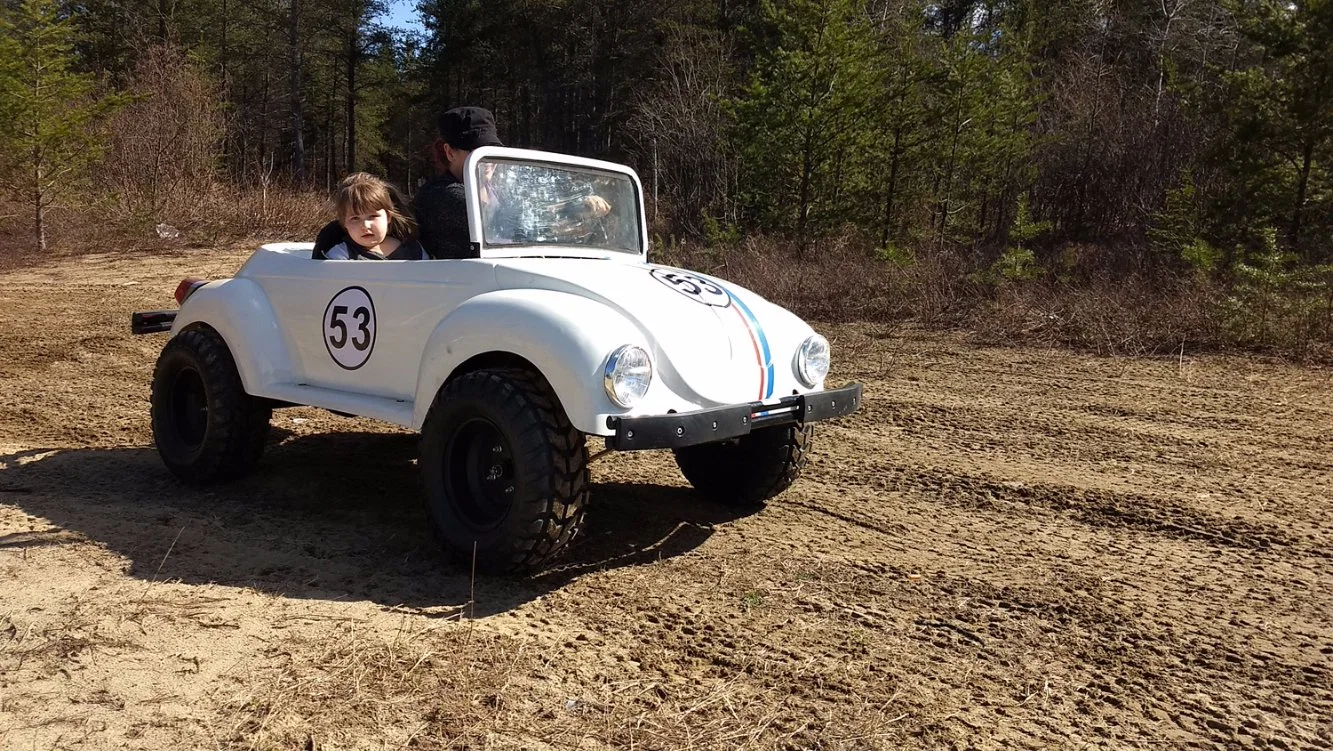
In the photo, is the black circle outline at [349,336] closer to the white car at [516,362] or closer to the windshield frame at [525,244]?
the white car at [516,362]

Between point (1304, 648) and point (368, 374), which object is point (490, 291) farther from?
point (1304, 648)

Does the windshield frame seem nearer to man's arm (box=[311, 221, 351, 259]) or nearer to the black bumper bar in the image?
man's arm (box=[311, 221, 351, 259])

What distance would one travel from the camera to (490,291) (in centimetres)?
402

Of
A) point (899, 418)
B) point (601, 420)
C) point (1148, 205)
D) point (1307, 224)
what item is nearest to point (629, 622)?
point (601, 420)

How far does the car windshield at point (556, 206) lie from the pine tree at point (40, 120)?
58.5ft

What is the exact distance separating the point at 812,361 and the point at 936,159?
611 inches

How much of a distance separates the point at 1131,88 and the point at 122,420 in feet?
81.6

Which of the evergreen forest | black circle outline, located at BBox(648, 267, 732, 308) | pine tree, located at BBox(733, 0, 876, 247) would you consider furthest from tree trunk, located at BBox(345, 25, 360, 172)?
black circle outline, located at BBox(648, 267, 732, 308)

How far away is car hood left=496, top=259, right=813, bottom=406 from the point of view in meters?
3.83

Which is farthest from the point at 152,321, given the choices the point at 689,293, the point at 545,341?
the point at 689,293

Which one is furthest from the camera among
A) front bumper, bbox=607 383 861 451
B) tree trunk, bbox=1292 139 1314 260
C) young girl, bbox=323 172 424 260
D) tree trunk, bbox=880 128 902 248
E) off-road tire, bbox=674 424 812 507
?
tree trunk, bbox=880 128 902 248

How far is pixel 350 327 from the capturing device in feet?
15.0

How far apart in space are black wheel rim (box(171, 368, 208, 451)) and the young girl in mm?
1122

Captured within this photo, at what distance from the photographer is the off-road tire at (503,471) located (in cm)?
358
